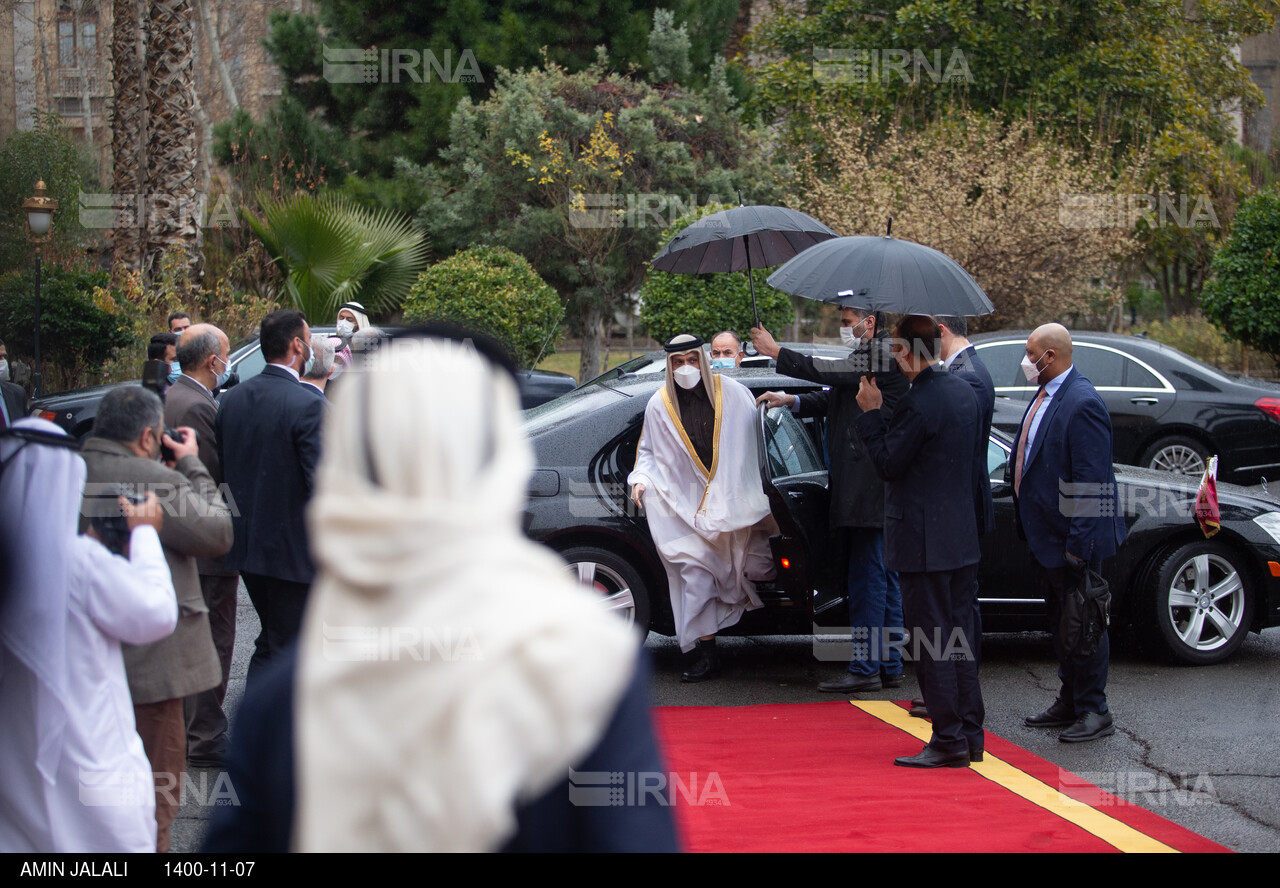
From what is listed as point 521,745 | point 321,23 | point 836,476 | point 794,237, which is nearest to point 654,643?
point 836,476

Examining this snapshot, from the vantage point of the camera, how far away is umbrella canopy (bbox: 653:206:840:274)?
7.75 m

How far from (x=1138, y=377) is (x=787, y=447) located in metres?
7.35

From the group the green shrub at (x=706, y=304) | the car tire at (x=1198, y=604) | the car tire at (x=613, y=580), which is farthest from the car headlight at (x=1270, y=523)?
the green shrub at (x=706, y=304)

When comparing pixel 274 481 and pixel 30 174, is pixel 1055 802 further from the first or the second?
pixel 30 174

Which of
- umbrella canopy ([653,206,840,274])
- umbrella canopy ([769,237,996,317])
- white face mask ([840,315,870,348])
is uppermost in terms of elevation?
umbrella canopy ([653,206,840,274])

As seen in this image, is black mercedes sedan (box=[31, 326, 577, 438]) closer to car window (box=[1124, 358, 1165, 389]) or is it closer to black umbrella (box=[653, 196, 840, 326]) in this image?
black umbrella (box=[653, 196, 840, 326])

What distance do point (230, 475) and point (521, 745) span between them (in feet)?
14.2

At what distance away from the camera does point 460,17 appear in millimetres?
23312

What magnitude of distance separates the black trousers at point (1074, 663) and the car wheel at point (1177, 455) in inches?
292

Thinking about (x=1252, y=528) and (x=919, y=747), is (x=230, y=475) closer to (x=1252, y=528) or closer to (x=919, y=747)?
(x=919, y=747)

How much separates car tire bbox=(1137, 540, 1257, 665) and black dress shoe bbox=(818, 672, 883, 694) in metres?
1.64

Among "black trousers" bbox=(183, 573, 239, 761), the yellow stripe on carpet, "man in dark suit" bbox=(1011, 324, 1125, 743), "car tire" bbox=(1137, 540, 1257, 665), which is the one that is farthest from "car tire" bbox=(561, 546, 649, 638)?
"car tire" bbox=(1137, 540, 1257, 665)

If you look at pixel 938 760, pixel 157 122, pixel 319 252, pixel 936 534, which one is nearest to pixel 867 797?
pixel 938 760

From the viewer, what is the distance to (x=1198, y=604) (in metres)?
7.26
